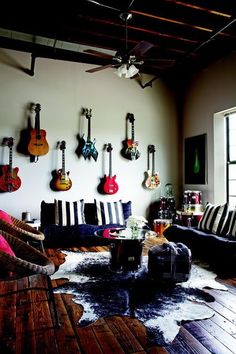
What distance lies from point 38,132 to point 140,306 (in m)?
3.61

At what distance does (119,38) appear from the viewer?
474 centimetres

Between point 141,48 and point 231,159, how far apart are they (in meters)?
2.86

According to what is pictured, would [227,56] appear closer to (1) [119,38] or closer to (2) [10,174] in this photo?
(1) [119,38]

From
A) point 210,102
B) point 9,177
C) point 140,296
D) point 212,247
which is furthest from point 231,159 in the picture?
point 9,177

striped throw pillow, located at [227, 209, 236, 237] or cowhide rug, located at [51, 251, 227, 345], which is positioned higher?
striped throw pillow, located at [227, 209, 236, 237]

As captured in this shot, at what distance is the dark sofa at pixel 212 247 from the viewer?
128 inches

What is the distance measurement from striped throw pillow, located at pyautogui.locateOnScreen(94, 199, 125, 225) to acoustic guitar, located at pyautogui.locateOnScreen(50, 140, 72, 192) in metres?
0.72

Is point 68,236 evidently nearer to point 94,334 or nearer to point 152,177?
point 152,177

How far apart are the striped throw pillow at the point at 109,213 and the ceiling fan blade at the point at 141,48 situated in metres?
2.58

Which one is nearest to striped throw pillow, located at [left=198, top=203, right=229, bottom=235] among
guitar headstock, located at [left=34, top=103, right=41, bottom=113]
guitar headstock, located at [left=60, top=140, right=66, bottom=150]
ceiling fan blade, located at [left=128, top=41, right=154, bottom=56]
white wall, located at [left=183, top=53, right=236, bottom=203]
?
white wall, located at [left=183, top=53, right=236, bottom=203]

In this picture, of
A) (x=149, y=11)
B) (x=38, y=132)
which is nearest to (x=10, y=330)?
(x=38, y=132)

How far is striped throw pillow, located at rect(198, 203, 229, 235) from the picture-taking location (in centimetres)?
395

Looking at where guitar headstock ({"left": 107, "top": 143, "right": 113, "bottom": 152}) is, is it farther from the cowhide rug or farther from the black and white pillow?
the cowhide rug

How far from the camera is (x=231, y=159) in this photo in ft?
16.9
